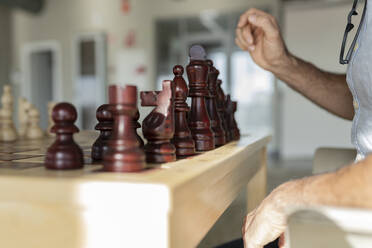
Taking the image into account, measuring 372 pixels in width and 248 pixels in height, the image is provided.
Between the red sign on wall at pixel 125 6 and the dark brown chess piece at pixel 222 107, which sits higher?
the red sign on wall at pixel 125 6

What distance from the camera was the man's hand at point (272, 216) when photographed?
1.88ft

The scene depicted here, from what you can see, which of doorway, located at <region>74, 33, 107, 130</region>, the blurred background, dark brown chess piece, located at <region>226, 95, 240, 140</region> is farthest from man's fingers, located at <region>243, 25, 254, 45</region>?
doorway, located at <region>74, 33, 107, 130</region>

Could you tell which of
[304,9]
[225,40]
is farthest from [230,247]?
[225,40]

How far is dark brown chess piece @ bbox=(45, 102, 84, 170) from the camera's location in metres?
0.55

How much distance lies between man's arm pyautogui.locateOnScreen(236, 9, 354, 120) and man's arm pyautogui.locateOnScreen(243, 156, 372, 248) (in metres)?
0.76

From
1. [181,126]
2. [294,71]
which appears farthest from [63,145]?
[294,71]

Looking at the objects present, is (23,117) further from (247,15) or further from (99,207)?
(99,207)

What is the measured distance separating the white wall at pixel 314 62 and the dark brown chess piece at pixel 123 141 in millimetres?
4808

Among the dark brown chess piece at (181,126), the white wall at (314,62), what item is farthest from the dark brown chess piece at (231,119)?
the white wall at (314,62)

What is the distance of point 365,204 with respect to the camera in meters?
0.47

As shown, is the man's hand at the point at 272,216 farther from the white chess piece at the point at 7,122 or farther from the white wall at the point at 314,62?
the white wall at the point at 314,62

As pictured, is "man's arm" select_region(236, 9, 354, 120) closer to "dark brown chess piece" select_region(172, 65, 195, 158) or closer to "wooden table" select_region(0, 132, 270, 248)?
"dark brown chess piece" select_region(172, 65, 195, 158)

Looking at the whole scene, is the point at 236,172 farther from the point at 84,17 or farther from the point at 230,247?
the point at 84,17

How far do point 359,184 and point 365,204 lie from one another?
0.09 ft
